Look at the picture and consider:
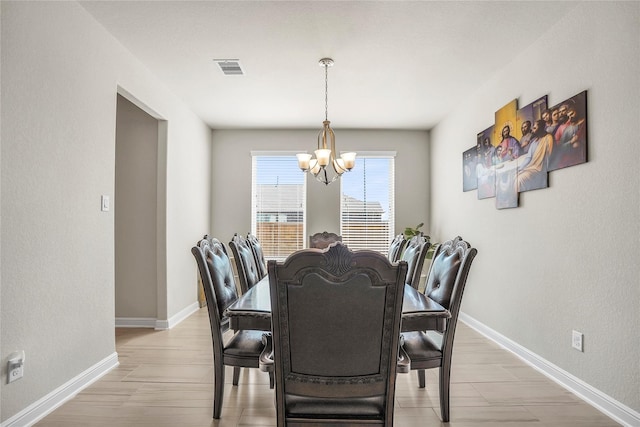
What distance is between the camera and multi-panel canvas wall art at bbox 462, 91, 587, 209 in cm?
276

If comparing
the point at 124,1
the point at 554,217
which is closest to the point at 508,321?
the point at 554,217

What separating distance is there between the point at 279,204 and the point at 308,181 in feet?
1.89

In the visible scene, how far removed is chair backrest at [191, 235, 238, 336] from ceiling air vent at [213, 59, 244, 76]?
75.4 inches

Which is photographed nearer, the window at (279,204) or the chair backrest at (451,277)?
the chair backrest at (451,277)

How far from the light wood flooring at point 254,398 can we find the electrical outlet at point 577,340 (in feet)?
1.04

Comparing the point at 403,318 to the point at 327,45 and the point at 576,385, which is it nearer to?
the point at 576,385

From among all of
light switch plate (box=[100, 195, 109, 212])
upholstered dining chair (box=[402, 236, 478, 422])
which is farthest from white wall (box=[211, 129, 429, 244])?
upholstered dining chair (box=[402, 236, 478, 422])

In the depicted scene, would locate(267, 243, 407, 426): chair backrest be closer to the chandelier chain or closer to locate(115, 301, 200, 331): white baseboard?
the chandelier chain

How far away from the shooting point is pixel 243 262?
9.93 feet

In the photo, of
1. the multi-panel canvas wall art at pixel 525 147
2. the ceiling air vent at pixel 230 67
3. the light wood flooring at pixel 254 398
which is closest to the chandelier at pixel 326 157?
the ceiling air vent at pixel 230 67

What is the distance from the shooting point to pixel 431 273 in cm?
268

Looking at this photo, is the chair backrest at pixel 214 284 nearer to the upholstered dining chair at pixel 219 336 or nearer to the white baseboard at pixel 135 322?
the upholstered dining chair at pixel 219 336

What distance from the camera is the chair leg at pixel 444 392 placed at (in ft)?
7.37

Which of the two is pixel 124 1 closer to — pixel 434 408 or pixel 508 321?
pixel 434 408
